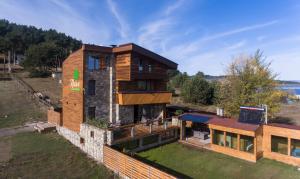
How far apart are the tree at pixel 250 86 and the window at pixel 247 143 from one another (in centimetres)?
650

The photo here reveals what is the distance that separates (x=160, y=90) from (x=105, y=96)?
6.47 meters

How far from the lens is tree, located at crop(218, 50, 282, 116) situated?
20.4 m

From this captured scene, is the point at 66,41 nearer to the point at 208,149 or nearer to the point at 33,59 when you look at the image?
the point at 33,59

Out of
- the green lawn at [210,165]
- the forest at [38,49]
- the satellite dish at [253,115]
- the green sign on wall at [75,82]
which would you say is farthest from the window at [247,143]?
the forest at [38,49]

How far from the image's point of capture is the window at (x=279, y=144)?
47.0 feet

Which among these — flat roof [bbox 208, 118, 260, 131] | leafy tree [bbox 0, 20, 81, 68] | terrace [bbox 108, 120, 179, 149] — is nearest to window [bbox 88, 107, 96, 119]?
terrace [bbox 108, 120, 179, 149]

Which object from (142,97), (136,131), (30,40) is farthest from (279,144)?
(30,40)

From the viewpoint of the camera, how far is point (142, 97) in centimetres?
2095

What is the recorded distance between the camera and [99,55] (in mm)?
19281

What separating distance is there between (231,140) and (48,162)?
1271cm

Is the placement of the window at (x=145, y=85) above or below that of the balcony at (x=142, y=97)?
above

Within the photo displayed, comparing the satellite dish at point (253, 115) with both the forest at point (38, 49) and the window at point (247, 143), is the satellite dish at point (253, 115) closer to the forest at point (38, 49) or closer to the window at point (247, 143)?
the window at point (247, 143)

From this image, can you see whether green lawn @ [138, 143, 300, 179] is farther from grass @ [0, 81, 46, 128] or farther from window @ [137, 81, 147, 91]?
grass @ [0, 81, 46, 128]

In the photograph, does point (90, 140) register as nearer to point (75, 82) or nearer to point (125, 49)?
point (75, 82)
